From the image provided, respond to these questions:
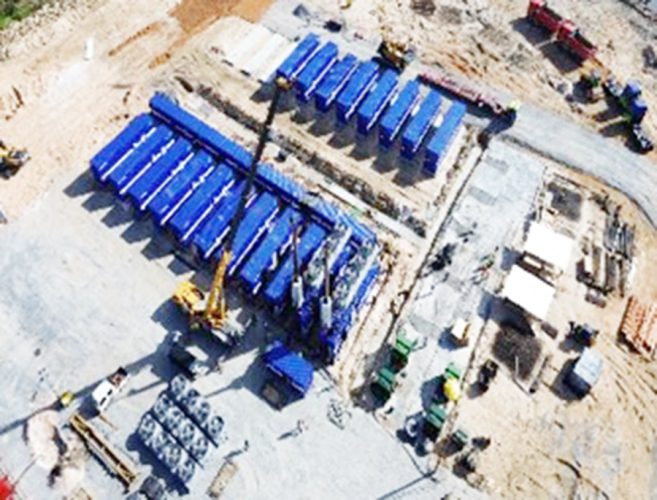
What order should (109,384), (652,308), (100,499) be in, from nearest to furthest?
(100,499), (109,384), (652,308)

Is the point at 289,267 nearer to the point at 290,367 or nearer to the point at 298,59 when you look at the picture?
the point at 290,367

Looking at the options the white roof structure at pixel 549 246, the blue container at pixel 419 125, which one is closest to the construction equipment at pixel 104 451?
the blue container at pixel 419 125

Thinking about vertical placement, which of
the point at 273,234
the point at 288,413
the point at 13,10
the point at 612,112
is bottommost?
the point at 288,413

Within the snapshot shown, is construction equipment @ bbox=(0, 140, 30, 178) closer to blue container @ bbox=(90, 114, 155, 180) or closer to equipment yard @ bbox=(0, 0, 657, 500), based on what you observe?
equipment yard @ bbox=(0, 0, 657, 500)

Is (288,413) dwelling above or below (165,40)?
below

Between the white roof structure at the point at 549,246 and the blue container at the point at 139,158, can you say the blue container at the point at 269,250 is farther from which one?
the white roof structure at the point at 549,246

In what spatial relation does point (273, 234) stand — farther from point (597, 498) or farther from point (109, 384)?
point (597, 498)

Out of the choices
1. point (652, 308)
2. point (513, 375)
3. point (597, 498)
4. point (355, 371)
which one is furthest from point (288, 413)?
point (652, 308)
